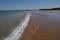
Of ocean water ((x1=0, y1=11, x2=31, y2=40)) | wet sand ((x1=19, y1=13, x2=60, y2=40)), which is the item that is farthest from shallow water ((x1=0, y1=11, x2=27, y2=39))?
wet sand ((x1=19, y1=13, x2=60, y2=40))

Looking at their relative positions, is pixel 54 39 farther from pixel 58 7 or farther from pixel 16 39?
pixel 58 7

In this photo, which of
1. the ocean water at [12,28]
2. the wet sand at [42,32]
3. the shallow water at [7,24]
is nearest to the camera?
the wet sand at [42,32]

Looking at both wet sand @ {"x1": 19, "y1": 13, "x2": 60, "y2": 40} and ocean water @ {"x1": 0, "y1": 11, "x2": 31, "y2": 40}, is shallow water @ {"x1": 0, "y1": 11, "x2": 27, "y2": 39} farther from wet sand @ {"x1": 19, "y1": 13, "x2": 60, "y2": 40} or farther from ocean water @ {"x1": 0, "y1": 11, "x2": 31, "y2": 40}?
wet sand @ {"x1": 19, "y1": 13, "x2": 60, "y2": 40}

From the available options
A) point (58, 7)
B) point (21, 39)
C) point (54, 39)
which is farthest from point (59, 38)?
point (58, 7)

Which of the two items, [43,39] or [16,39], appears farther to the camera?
→ [16,39]

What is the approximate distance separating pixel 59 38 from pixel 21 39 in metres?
1.52

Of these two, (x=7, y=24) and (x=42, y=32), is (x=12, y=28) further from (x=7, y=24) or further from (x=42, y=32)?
(x=42, y=32)

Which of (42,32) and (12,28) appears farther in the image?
(12,28)

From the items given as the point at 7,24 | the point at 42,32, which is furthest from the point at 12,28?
the point at 42,32

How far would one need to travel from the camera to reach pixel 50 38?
15.9ft

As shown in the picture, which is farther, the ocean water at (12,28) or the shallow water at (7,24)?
the shallow water at (7,24)

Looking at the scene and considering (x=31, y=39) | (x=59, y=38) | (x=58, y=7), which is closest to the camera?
(x=59, y=38)

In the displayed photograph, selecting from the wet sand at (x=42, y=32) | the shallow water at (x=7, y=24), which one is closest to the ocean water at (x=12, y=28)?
the shallow water at (x=7, y=24)

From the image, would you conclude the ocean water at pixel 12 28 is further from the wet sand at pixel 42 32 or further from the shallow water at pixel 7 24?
the wet sand at pixel 42 32
